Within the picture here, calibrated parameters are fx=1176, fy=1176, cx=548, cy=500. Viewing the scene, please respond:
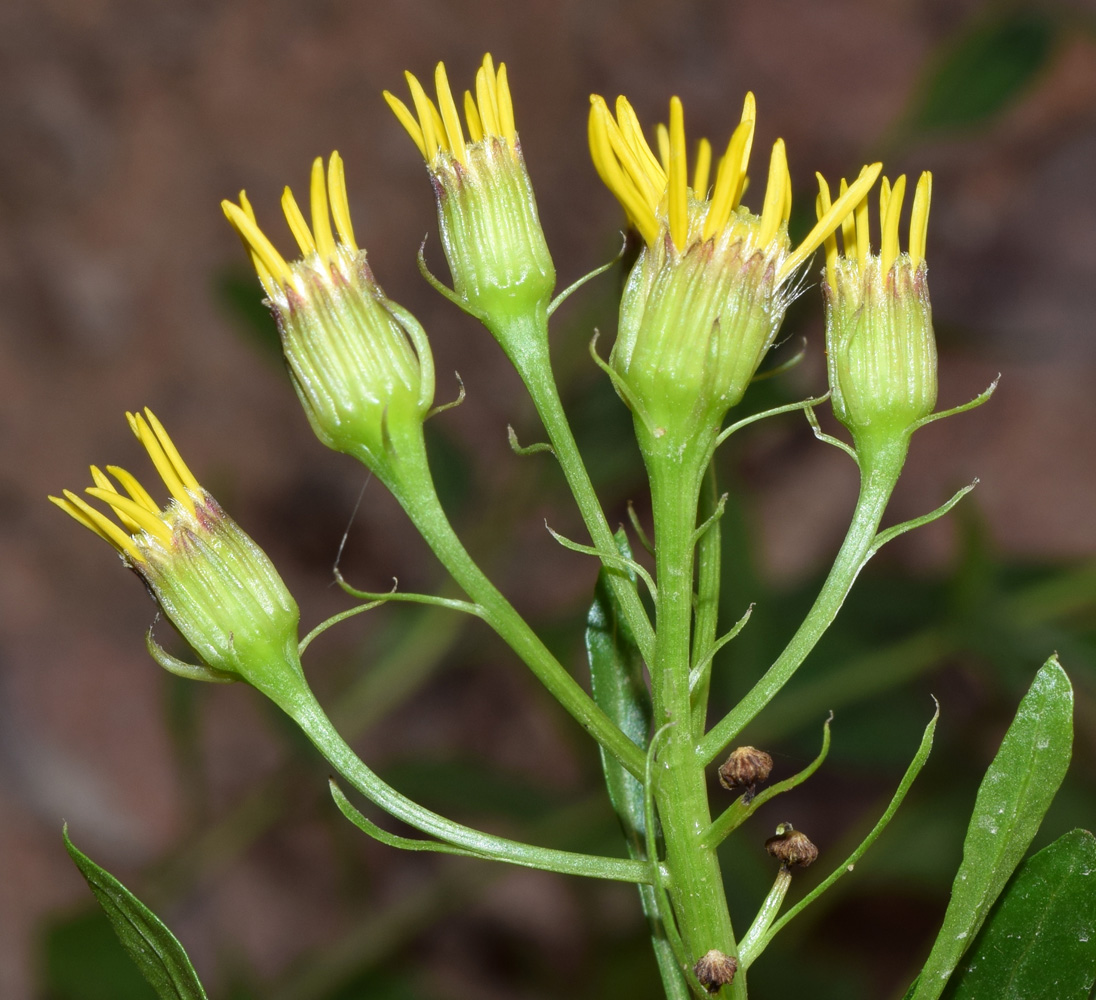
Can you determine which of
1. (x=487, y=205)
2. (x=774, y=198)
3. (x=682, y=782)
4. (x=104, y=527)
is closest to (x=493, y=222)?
(x=487, y=205)

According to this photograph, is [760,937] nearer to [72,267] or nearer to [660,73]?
[72,267]

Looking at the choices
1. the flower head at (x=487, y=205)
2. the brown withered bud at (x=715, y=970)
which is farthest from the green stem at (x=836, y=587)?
the flower head at (x=487, y=205)

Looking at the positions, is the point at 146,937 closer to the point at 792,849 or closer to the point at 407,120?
the point at 792,849

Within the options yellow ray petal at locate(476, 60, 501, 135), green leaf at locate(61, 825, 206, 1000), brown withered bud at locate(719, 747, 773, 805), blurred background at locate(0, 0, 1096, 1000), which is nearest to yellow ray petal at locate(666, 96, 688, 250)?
yellow ray petal at locate(476, 60, 501, 135)

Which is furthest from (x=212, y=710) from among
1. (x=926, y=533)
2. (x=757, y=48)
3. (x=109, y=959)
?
(x=757, y=48)

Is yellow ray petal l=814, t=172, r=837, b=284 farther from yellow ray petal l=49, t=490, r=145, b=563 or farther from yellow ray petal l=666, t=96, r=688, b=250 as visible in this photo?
yellow ray petal l=49, t=490, r=145, b=563

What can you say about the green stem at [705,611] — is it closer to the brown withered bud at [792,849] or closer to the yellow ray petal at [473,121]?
the brown withered bud at [792,849]
